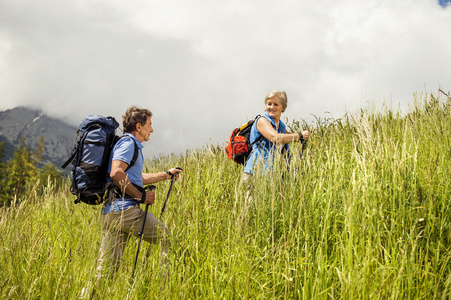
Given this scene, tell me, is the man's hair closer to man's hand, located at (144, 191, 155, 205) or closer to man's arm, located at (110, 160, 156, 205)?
man's arm, located at (110, 160, 156, 205)

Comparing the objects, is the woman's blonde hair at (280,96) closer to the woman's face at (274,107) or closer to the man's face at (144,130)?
the woman's face at (274,107)

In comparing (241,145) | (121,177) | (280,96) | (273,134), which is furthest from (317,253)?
(280,96)

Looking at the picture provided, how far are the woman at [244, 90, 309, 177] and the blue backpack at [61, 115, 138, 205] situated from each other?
1.40 m

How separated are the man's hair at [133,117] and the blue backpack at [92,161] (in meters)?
0.20

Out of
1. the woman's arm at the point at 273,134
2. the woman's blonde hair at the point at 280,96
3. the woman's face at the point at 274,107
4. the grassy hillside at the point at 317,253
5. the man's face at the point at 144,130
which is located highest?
the woman's blonde hair at the point at 280,96

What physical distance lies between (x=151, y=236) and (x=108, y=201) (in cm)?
55

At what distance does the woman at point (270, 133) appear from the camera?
12.5ft

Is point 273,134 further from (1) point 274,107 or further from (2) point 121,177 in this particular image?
(2) point 121,177

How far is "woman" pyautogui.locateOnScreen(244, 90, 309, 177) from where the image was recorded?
12.5 ft

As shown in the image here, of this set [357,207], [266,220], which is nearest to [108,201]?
[266,220]

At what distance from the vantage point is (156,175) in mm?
3961

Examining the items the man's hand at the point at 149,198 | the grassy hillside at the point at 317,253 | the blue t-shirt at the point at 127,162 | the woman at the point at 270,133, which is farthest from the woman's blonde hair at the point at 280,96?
the man's hand at the point at 149,198

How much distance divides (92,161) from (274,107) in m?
2.22

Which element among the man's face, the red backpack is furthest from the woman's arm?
the man's face
